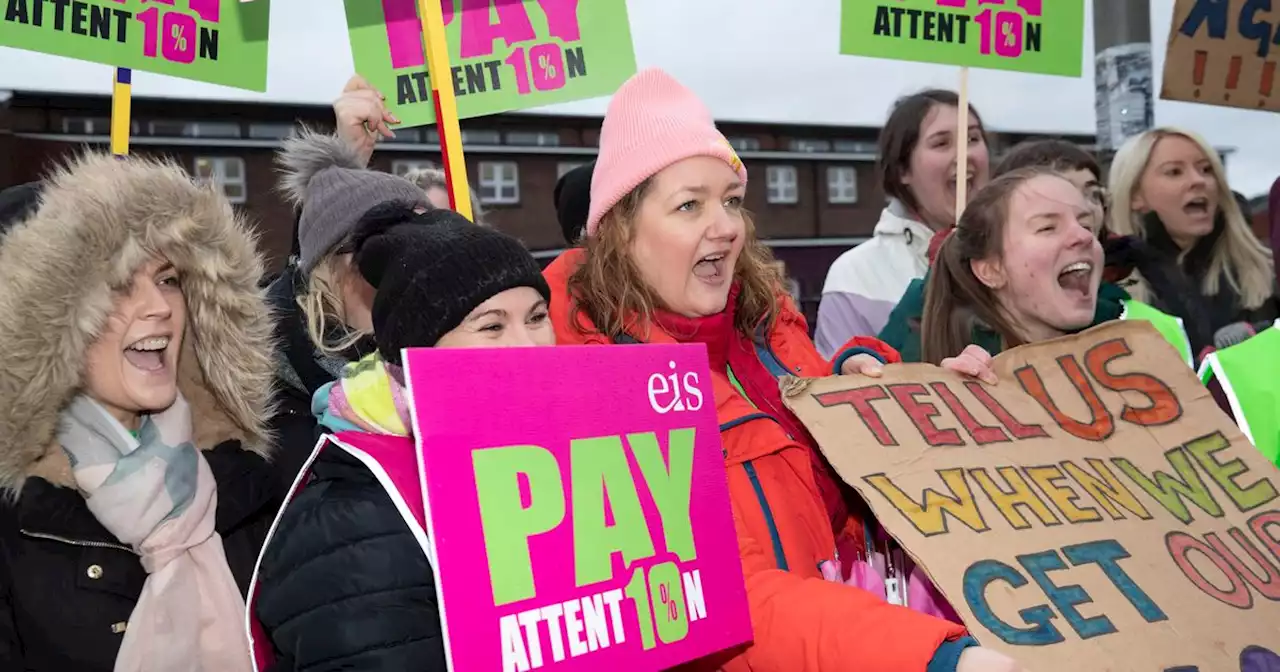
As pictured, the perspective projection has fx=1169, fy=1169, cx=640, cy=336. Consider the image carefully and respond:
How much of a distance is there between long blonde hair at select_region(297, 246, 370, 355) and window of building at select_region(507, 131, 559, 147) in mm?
25078

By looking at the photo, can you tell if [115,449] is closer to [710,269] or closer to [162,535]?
[162,535]

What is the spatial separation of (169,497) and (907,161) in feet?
9.73

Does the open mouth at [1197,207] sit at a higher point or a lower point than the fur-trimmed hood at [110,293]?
higher

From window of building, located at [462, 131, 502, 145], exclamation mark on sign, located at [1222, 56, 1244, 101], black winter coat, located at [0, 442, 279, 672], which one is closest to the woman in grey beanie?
black winter coat, located at [0, 442, 279, 672]

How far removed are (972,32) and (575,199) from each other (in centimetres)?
150

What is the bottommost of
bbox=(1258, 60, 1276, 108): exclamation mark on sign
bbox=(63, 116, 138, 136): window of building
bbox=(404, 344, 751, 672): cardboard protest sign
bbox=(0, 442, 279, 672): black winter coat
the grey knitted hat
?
bbox=(0, 442, 279, 672): black winter coat

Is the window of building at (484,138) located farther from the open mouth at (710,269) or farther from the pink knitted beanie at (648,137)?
the open mouth at (710,269)

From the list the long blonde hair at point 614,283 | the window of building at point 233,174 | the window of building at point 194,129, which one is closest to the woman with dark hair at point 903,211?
the long blonde hair at point 614,283

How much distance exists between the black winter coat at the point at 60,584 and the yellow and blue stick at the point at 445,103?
94 centimetres

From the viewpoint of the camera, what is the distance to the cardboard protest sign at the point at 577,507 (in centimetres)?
152

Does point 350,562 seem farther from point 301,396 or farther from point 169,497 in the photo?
point 301,396

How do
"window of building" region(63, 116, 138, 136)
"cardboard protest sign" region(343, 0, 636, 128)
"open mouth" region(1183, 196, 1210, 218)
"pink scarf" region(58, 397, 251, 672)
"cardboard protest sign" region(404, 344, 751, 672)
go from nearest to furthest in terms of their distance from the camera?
"cardboard protest sign" region(404, 344, 751, 672)
"pink scarf" region(58, 397, 251, 672)
"cardboard protest sign" region(343, 0, 636, 128)
"open mouth" region(1183, 196, 1210, 218)
"window of building" region(63, 116, 138, 136)

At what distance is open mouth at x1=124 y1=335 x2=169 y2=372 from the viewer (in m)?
2.35

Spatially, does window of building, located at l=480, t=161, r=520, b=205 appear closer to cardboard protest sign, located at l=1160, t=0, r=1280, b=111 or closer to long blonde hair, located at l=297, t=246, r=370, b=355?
cardboard protest sign, located at l=1160, t=0, r=1280, b=111
